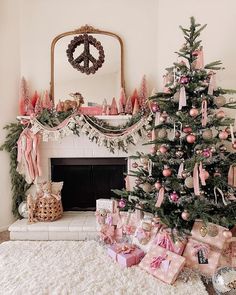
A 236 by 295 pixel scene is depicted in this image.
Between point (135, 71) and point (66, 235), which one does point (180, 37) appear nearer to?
point (135, 71)

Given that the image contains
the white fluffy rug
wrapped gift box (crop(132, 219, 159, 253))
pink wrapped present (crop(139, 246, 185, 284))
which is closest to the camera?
the white fluffy rug

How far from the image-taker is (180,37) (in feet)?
9.24

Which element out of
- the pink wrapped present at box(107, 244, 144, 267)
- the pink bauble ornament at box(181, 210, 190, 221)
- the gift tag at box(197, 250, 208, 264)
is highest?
the pink bauble ornament at box(181, 210, 190, 221)

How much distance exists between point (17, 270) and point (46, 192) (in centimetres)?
90

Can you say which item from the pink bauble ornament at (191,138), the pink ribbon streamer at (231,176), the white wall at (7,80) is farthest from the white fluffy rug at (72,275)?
the pink bauble ornament at (191,138)

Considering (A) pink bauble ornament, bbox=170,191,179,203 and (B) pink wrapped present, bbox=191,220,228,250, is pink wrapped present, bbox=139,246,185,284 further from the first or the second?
(A) pink bauble ornament, bbox=170,191,179,203

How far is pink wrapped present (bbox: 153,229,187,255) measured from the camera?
208cm

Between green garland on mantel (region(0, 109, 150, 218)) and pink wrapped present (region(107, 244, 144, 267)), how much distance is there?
1.20m

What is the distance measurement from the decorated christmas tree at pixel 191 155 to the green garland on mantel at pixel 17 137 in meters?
0.70

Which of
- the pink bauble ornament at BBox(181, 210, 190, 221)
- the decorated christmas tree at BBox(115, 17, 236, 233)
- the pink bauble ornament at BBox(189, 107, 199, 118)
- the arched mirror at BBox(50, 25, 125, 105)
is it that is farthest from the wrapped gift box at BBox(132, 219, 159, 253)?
the arched mirror at BBox(50, 25, 125, 105)

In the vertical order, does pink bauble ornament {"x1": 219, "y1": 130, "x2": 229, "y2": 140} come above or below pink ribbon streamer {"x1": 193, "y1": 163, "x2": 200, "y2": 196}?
above

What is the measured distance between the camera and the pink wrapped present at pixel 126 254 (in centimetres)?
215

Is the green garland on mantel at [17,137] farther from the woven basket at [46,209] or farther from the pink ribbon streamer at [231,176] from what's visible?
the pink ribbon streamer at [231,176]

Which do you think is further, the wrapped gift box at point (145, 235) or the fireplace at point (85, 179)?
the fireplace at point (85, 179)
